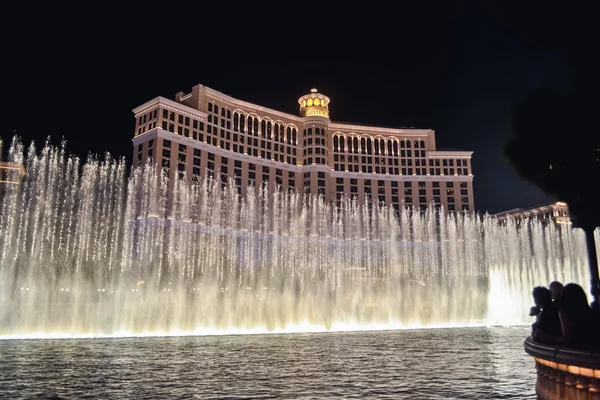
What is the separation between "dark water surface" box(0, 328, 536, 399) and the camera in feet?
30.5

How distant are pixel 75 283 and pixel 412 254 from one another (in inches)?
2676

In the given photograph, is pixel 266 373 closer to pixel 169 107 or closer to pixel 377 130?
pixel 169 107

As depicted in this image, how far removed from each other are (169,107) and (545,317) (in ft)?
248

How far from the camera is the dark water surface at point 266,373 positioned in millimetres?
9289

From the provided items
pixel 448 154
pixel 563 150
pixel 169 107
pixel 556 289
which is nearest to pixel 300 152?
pixel 169 107

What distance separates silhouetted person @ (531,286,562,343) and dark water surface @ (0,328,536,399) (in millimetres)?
2138

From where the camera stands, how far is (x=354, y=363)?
1431cm

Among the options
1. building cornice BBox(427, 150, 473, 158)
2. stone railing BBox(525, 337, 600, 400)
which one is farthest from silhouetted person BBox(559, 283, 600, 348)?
building cornice BBox(427, 150, 473, 158)

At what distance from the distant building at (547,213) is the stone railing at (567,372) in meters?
105

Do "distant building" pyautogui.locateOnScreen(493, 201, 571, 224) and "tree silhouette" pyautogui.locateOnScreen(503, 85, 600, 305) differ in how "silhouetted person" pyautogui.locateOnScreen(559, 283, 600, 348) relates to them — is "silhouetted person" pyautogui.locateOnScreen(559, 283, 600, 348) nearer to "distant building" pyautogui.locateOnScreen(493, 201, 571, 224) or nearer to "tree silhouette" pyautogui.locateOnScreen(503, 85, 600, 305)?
"tree silhouette" pyautogui.locateOnScreen(503, 85, 600, 305)

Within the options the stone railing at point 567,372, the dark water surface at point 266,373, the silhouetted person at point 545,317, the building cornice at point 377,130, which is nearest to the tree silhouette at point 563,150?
the silhouetted person at point 545,317

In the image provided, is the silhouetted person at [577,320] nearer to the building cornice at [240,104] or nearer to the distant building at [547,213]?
the building cornice at [240,104]

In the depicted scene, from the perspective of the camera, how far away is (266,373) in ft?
40.0

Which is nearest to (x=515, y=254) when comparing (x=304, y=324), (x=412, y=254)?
(x=304, y=324)
